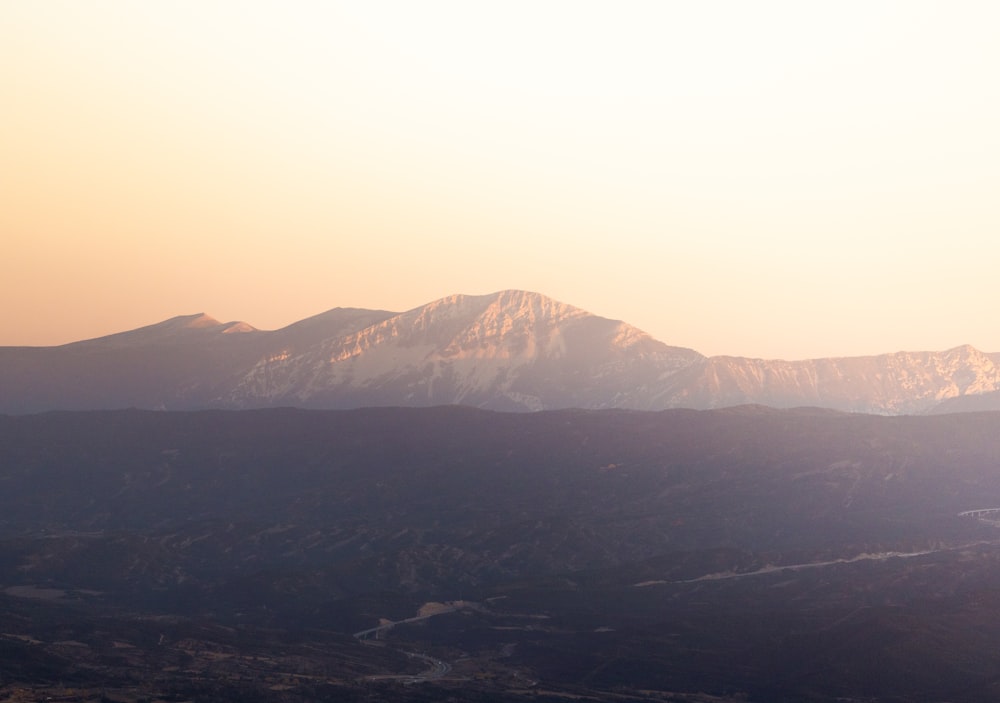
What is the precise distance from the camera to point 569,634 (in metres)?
199

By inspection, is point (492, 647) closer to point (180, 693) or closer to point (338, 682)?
point (338, 682)

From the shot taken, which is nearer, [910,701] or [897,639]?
[910,701]

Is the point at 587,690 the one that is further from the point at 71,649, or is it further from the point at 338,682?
the point at 71,649

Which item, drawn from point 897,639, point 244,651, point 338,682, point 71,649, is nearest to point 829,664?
point 897,639

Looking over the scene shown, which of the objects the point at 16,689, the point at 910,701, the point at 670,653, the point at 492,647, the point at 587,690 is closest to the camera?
the point at 16,689

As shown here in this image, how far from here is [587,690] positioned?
162 m

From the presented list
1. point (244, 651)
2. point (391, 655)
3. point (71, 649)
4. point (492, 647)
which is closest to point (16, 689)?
point (71, 649)

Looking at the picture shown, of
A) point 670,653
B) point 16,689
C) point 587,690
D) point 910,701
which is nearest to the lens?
point 16,689

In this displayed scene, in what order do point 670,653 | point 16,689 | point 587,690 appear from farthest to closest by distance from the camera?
point 670,653
point 587,690
point 16,689

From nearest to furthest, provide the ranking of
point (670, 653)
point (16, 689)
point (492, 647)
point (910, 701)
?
point (16, 689)
point (910, 701)
point (670, 653)
point (492, 647)

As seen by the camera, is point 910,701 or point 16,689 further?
point 910,701

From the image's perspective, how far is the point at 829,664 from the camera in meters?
166

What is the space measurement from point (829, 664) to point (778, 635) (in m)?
18.5

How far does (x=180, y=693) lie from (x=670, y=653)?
60437mm
